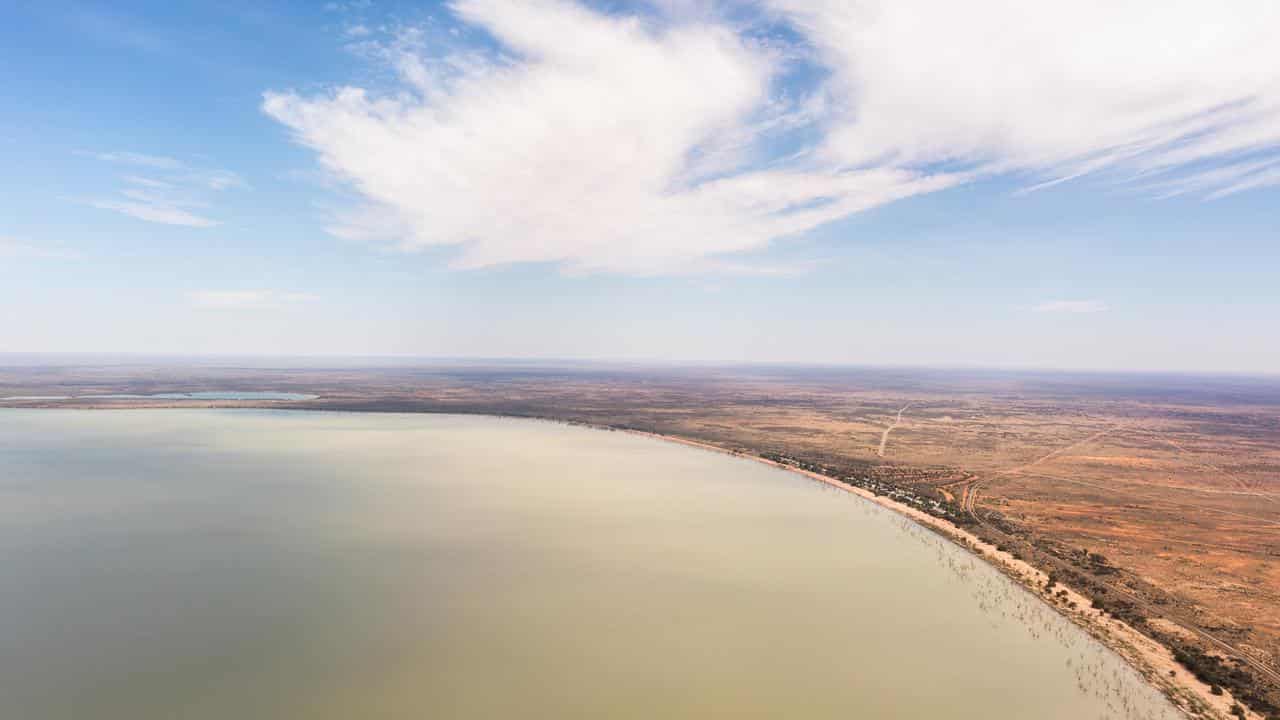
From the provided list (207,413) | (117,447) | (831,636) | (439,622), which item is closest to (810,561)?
(831,636)

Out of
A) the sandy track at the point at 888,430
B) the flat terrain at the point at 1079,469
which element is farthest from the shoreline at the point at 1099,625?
A: the sandy track at the point at 888,430

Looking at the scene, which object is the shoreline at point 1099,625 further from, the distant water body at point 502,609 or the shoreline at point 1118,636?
the distant water body at point 502,609

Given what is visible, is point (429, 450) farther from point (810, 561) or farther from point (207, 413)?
point (207, 413)

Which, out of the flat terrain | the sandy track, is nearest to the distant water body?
the flat terrain

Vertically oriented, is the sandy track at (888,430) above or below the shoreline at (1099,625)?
above

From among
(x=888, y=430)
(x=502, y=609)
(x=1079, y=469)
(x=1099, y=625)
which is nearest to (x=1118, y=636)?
(x=1099, y=625)

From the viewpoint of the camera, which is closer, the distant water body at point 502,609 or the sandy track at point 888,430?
the distant water body at point 502,609

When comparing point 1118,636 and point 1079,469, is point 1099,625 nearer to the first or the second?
point 1118,636
